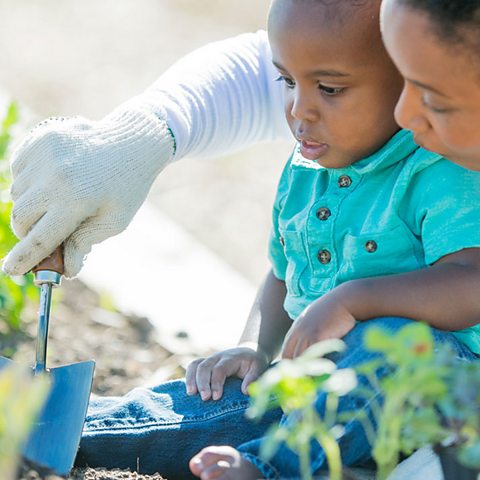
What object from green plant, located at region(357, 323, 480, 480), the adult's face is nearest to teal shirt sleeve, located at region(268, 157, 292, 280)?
the adult's face

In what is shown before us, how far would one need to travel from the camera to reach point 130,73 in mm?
6152

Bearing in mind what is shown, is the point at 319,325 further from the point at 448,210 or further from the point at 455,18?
the point at 455,18

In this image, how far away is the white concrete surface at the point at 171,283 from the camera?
351 centimetres

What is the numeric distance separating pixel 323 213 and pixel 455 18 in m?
0.62

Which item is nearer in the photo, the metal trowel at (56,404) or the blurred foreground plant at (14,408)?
the blurred foreground plant at (14,408)

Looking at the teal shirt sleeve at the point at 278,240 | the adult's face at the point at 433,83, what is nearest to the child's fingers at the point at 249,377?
the teal shirt sleeve at the point at 278,240

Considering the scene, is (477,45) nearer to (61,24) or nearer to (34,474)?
(34,474)

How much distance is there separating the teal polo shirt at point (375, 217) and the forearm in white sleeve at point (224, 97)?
306 millimetres

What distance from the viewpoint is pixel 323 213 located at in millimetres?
2350

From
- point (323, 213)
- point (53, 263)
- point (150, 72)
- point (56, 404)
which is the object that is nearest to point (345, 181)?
point (323, 213)

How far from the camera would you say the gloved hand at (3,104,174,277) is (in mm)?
2348

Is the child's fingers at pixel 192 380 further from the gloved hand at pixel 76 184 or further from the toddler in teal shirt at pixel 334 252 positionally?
the gloved hand at pixel 76 184

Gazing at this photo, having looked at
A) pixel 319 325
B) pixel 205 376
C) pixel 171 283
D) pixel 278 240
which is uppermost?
pixel 319 325

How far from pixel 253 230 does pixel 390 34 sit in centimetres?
293
